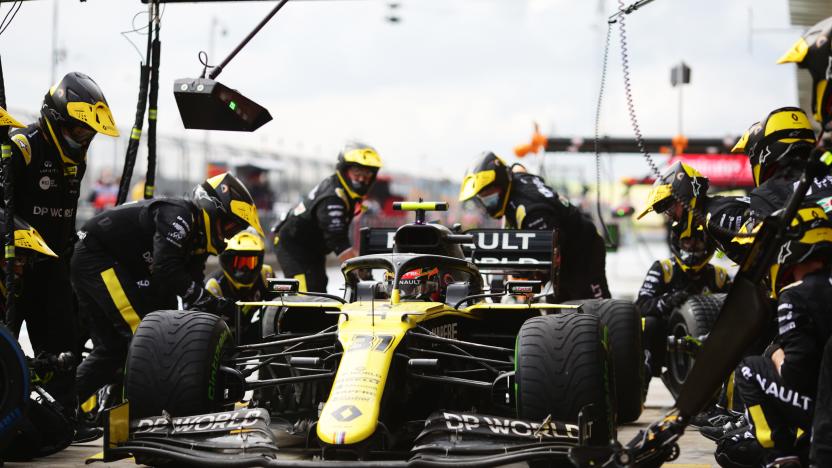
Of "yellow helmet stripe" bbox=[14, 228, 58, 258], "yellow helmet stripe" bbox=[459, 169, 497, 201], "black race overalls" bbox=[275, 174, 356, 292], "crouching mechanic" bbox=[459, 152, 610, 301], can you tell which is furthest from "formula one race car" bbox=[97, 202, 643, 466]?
"black race overalls" bbox=[275, 174, 356, 292]

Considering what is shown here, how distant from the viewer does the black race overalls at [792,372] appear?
5320 millimetres

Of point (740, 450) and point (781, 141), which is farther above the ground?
point (781, 141)

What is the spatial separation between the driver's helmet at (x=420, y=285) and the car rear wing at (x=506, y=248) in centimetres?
191

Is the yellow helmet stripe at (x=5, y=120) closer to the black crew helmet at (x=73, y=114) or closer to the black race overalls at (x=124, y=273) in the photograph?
the black crew helmet at (x=73, y=114)

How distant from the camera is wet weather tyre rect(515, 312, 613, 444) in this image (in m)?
5.72

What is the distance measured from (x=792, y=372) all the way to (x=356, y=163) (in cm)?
596

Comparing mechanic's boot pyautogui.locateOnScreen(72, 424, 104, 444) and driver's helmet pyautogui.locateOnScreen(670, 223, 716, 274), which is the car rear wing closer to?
driver's helmet pyautogui.locateOnScreen(670, 223, 716, 274)

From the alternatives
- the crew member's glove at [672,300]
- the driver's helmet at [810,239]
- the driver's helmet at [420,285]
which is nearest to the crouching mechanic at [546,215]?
the crew member's glove at [672,300]

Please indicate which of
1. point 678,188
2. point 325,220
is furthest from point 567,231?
point 325,220

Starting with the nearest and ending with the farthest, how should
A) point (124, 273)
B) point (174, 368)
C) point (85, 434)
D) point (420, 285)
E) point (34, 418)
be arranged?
1. point (174, 368)
2. point (34, 418)
3. point (420, 285)
4. point (85, 434)
5. point (124, 273)

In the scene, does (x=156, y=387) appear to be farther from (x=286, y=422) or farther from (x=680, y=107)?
(x=680, y=107)

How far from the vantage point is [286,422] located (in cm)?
660

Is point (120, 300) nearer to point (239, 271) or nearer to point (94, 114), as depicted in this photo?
point (94, 114)

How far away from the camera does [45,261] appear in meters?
7.85
